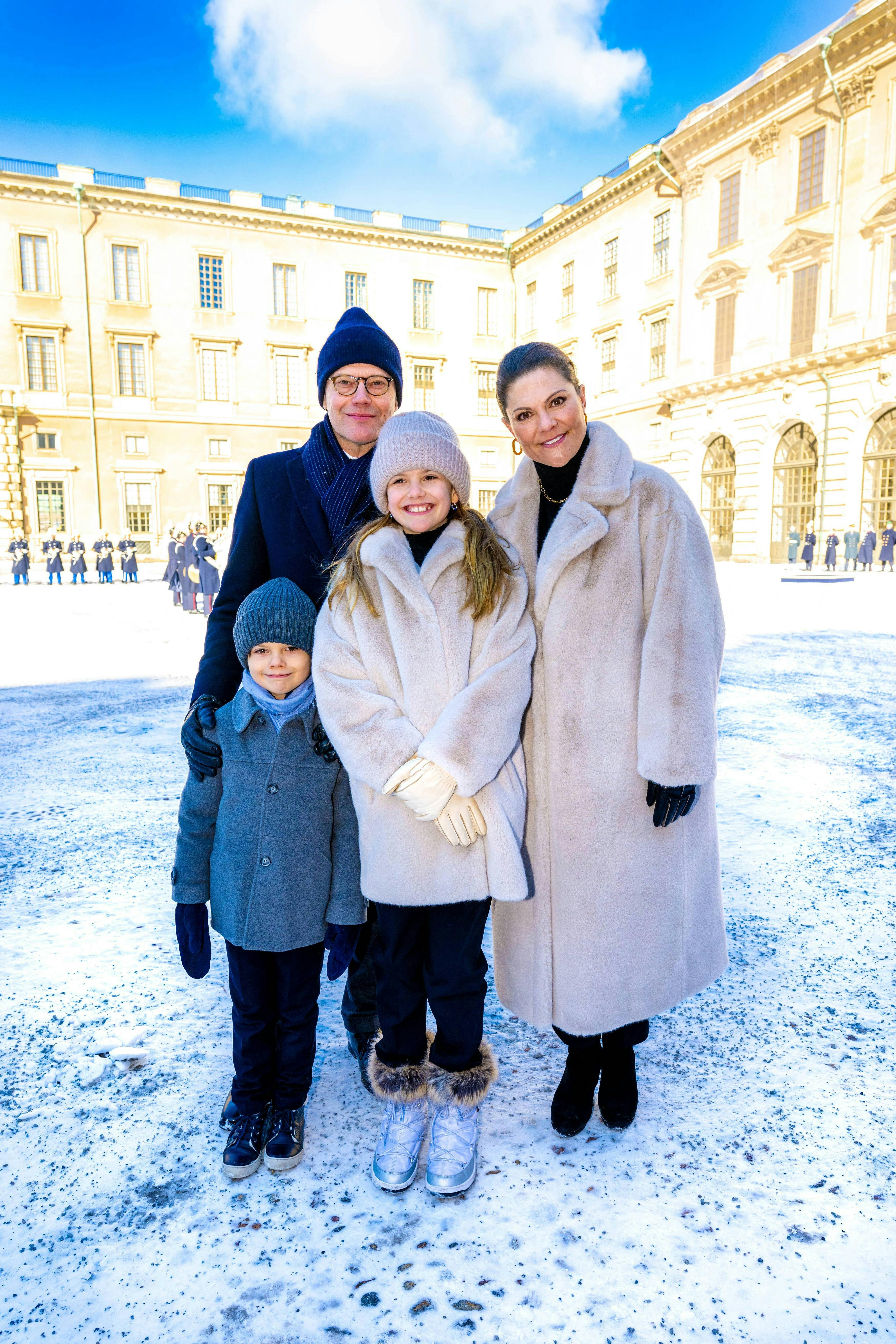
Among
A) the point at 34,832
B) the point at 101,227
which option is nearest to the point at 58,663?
the point at 34,832

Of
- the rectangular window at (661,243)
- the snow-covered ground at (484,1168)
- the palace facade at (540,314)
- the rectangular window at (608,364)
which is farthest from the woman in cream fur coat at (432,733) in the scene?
the rectangular window at (608,364)

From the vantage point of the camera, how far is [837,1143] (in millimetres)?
1693

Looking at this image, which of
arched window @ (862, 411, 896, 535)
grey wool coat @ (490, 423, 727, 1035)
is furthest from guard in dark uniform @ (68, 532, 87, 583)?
grey wool coat @ (490, 423, 727, 1035)

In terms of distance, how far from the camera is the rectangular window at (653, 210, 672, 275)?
2656 centimetres

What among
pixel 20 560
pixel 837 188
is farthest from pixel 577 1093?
pixel 837 188

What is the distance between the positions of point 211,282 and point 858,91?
854 inches

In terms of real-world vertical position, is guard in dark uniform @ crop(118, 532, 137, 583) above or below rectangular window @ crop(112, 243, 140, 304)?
below

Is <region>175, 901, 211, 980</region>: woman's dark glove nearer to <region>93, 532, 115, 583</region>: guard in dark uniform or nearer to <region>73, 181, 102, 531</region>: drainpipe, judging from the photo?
<region>93, 532, 115, 583</region>: guard in dark uniform

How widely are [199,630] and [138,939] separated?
8601mm

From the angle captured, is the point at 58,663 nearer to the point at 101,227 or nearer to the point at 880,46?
the point at 880,46

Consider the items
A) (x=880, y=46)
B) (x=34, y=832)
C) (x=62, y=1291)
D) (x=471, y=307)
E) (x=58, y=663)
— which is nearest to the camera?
(x=62, y=1291)

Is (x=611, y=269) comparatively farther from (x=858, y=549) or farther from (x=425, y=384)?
(x=858, y=549)

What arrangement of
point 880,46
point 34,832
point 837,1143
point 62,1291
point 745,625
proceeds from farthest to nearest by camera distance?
point 880,46 < point 745,625 < point 34,832 < point 837,1143 < point 62,1291

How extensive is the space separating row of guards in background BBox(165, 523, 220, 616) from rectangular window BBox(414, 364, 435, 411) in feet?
62.5
